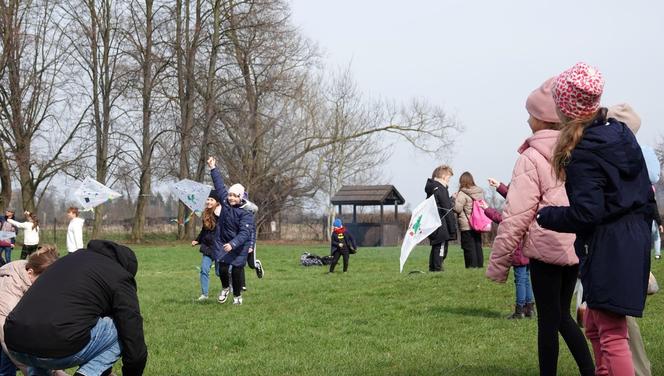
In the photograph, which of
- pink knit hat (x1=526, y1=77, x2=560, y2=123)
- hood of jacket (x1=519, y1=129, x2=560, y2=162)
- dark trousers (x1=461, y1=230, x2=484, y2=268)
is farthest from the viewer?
dark trousers (x1=461, y1=230, x2=484, y2=268)

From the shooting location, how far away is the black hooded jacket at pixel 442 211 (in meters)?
15.5

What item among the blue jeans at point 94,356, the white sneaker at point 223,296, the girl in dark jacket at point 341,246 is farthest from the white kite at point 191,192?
the blue jeans at point 94,356

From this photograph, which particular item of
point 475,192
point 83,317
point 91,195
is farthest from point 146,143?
point 83,317

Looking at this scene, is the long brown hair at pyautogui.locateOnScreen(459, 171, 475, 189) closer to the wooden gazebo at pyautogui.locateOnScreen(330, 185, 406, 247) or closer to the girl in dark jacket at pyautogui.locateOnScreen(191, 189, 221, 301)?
the girl in dark jacket at pyautogui.locateOnScreen(191, 189, 221, 301)

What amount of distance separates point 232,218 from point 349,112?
43.7 meters

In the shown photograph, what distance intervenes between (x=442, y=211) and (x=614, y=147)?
1126cm

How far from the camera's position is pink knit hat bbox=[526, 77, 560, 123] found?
5.70 meters

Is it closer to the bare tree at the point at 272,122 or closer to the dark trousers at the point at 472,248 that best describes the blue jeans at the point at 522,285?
the dark trousers at the point at 472,248

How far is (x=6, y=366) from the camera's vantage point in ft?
21.5

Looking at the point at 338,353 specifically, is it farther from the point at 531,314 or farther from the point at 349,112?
the point at 349,112

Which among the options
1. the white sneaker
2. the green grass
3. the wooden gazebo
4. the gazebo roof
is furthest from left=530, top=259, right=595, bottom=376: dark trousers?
the gazebo roof

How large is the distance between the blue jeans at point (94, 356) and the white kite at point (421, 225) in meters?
8.01

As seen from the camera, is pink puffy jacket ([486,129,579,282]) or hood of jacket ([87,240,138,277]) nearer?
pink puffy jacket ([486,129,579,282])

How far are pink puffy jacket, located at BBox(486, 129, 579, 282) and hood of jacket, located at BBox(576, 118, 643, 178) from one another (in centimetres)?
95
